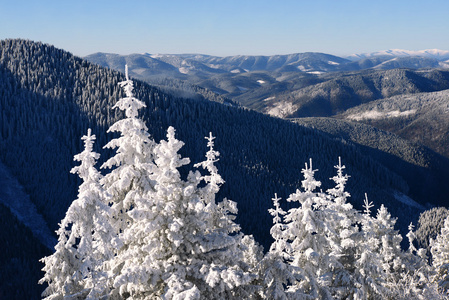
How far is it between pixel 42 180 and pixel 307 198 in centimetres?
9637

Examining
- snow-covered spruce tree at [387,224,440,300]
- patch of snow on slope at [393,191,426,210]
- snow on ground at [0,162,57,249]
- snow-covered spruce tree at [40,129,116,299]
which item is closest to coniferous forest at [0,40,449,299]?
snow-covered spruce tree at [40,129,116,299]

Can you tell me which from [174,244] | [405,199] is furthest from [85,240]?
[405,199]

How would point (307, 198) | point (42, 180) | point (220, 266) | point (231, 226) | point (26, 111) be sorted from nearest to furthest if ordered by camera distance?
1. point (220, 266)
2. point (231, 226)
3. point (307, 198)
4. point (42, 180)
5. point (26, 111)

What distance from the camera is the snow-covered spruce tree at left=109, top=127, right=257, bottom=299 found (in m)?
13.8

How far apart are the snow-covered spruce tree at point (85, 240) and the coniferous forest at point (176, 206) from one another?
0.06 metres

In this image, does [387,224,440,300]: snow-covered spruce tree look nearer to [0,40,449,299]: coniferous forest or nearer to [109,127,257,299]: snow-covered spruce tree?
[0,40,449,299]: coniferous forest

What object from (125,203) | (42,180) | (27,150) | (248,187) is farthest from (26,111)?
(125,203)

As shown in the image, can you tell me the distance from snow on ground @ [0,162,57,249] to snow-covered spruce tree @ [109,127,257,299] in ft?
244

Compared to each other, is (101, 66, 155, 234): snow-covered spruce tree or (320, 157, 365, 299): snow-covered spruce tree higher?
(101, 66, 155, 234): snow-covered spruce tree

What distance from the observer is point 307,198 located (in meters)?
19.2

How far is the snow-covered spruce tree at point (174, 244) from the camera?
13805 millimetres

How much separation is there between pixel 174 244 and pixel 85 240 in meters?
4.28

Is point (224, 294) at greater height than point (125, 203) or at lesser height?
lesser

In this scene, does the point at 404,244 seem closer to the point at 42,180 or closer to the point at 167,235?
the point at 42,180
